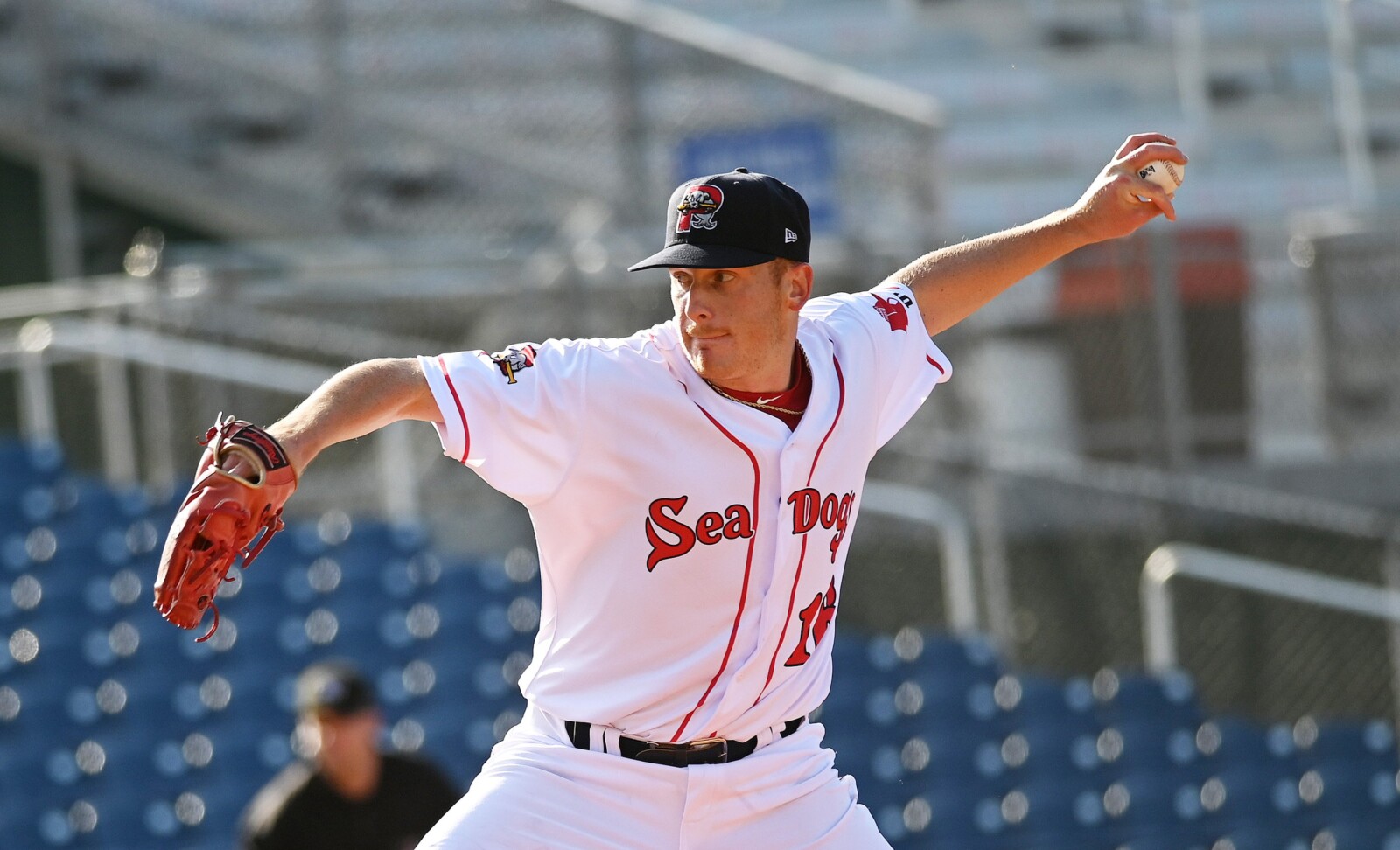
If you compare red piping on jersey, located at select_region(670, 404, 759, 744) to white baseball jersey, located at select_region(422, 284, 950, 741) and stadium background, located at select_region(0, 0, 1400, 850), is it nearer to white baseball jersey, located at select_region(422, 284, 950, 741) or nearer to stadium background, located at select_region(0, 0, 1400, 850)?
white baseball jersey, located at select_region(422, 284, 950, 741)

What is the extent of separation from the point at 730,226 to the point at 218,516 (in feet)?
3.67

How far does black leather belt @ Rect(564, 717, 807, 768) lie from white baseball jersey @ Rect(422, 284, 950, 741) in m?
0.02

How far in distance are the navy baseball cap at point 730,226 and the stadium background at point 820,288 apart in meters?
4.30

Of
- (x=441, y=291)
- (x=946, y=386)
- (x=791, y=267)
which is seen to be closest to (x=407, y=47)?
(x=441, y=291)

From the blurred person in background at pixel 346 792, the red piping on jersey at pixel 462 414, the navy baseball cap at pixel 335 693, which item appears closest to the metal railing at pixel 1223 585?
the blurred person in background at pixel 346 792

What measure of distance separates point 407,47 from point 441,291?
297 centimetres

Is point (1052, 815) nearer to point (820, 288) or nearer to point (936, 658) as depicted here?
point (936, 658)

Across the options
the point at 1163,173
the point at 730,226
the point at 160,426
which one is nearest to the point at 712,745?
the point at 730,226

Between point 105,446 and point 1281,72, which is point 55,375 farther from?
point 1281,72

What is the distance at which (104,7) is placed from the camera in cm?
Result: 1039

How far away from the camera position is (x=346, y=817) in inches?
227

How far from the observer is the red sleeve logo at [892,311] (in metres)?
3.79

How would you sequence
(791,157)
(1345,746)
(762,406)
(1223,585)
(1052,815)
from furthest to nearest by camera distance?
(791,157) < (1223,585) < (1345,746) < (1052,815) < (762,406)

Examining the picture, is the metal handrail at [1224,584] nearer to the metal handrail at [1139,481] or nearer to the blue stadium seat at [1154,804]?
the metal handrail at [1139,481]
